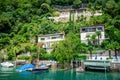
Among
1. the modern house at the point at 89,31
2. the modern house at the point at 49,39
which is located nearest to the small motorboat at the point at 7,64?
the modern house at the point at 49,39

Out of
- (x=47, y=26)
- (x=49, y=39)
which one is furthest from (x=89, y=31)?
(x=47, y=26)

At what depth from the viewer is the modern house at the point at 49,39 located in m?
52.6

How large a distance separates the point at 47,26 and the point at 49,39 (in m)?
4.24

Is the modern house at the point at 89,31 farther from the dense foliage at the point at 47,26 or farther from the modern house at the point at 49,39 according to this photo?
the modern house at the point at 49,39

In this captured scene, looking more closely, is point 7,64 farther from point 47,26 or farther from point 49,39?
point 47,26

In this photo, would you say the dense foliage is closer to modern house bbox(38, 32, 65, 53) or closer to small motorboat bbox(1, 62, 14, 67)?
modern house bbox(38, 32, 65, 53)

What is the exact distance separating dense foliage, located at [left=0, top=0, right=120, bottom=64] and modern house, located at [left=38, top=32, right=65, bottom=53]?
7.12ft

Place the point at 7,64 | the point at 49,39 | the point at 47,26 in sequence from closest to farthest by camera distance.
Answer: the point at 7,64
the point at 49,39
the point at 47,26

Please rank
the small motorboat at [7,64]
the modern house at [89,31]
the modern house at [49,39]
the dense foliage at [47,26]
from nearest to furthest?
the dense foliage at [47,26] < the modern house at [89,31] < the small motorboat at [7,64] < the modern house at [49,39]

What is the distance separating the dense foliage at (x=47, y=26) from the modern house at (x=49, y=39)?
2.17m

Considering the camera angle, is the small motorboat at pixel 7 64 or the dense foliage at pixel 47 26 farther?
the small motorboat at pixel 7 64

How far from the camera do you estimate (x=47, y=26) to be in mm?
56500

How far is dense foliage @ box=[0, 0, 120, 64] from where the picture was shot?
4350 centimetres

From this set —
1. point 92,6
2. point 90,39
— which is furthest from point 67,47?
point 92,6
